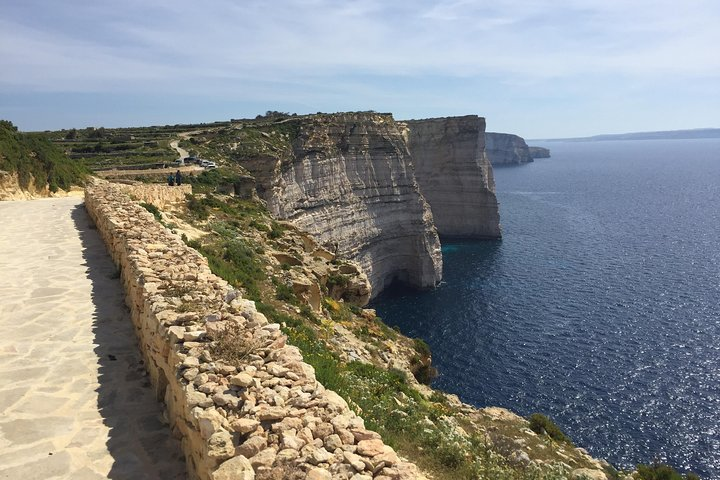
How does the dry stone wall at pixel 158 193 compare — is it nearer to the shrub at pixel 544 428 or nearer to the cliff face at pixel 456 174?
the shrub at pixel 544 428

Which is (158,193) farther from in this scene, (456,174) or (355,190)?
(456,174)

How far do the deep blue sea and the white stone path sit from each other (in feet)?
96.7

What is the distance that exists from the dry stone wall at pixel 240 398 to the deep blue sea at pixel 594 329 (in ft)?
95.3

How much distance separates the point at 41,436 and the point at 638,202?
134 m

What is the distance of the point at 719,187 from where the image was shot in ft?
A: 480

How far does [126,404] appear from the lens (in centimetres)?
831

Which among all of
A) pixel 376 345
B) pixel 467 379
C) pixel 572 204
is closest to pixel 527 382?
pixel 467 379

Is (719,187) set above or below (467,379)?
above

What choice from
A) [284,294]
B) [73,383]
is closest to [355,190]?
[284,294]

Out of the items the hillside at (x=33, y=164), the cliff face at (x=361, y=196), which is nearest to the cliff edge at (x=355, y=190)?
the cliff face at (x=361, y=196)

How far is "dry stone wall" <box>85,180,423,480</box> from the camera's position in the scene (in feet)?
18.6

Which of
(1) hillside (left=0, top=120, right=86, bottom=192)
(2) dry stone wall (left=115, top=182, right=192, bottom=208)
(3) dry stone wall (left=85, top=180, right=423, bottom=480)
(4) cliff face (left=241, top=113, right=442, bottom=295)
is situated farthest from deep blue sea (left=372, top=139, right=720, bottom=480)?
(1) hillside (left=0, top=120, right=86, bottom=192)

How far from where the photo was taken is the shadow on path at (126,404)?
271 inches

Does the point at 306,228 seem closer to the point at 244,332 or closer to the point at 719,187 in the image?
the point at 244,332
